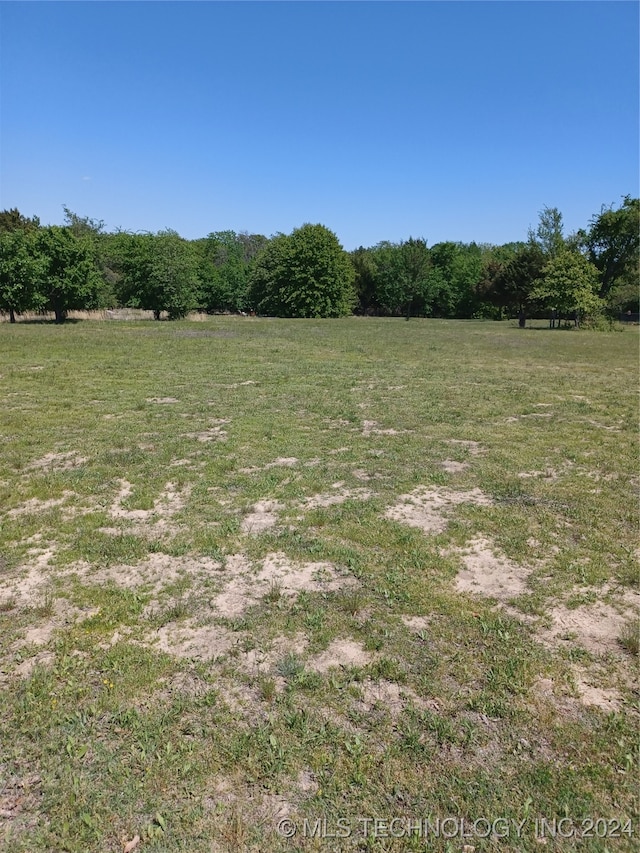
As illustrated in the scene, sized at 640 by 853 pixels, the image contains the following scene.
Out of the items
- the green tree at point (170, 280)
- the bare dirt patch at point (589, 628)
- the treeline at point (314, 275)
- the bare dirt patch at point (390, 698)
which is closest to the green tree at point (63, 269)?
the treeline at point (314, 275)

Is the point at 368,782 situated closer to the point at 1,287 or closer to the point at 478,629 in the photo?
the point at 478,629

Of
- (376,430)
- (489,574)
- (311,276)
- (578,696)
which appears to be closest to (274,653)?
(578,696)

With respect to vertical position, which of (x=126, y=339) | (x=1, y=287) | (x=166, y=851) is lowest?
(x=166, y=851)

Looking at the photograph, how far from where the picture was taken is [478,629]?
3.38 metres

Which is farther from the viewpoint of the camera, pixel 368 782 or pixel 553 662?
pixel 553 662

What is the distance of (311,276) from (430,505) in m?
49.3

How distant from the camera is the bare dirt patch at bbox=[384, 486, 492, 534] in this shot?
500 cm

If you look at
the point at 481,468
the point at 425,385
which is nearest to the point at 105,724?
the point at 481,468

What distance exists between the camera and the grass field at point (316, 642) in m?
2.20

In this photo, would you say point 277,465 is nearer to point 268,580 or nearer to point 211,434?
point 211,434

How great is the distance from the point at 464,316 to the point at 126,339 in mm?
51509

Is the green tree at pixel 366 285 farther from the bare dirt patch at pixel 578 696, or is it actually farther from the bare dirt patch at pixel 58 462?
the bare dirt patch at pixel 578 696

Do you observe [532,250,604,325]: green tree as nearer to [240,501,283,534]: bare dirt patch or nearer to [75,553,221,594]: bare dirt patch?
[240,501,283,534]: bare dirt patch

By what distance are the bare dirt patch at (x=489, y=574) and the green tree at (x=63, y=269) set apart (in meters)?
31.6
